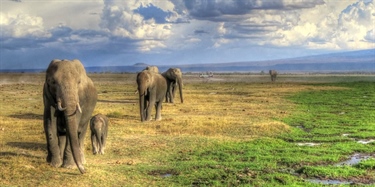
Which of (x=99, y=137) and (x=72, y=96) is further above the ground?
(x=72, y=96)

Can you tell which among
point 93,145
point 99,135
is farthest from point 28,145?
point 99,135

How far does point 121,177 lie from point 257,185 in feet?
12.0

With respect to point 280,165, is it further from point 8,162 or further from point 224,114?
point 224,114

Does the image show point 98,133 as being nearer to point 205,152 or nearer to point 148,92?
point 205,152

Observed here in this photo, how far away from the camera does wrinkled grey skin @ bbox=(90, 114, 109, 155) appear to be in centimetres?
1620

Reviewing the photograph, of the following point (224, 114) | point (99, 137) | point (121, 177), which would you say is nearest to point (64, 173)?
point (121, 177)

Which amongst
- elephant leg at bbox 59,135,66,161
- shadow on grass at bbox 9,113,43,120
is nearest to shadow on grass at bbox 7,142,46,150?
elephant leg at bbox 59,135,66,161

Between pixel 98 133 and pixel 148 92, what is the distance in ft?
31.1

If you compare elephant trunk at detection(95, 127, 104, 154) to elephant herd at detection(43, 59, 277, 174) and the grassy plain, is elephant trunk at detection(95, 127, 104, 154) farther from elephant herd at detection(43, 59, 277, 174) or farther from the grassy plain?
the grassy plain

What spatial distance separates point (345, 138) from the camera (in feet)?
66.8

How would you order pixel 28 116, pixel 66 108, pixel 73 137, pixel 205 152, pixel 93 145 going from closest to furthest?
pixel 66 108
pixel 73 137
pixel 93 145
pixel 205 152
pixel 28 116

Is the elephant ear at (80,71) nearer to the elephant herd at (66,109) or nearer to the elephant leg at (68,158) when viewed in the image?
the elephant herd at (66,109)

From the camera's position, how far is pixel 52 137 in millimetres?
13148

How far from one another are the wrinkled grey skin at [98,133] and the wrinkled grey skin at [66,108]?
6.55 ft
